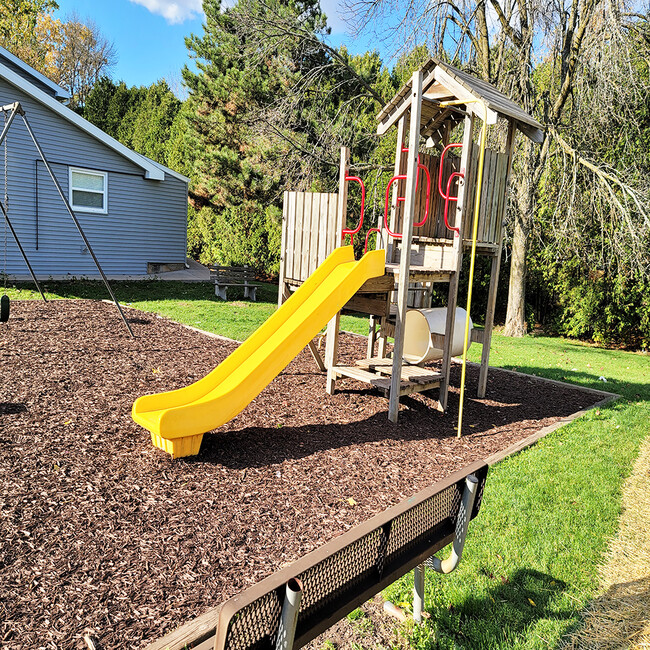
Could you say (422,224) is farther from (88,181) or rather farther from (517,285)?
(88,181)

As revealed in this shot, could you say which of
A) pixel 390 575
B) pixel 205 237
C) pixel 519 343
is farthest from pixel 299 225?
pixel 205 237

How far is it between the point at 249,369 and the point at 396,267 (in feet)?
7.26

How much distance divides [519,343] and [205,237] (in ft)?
49.9

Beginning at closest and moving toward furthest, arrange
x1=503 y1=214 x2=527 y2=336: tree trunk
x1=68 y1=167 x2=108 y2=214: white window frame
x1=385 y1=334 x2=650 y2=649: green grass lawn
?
x1=385 y1=334 x2=650 y2=649: green grass lawn
x1=503 y1=214 x2=527 y2=336: tree trunk
x1=68 y1=167 x2=108 y2=214: white window frame

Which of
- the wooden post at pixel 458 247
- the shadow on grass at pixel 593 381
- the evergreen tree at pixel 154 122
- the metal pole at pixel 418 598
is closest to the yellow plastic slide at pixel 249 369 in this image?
the wooden post at pixel 458 247

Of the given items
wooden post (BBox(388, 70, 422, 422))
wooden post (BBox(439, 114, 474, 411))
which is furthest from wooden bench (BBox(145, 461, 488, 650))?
wooden post (BBox(439, 114, 474, 411))

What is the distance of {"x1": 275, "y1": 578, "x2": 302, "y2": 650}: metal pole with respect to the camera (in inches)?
65.9

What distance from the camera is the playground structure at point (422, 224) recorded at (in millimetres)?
5794

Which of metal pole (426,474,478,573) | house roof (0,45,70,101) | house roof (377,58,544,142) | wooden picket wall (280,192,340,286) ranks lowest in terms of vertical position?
metal pole (426,474,478,573)

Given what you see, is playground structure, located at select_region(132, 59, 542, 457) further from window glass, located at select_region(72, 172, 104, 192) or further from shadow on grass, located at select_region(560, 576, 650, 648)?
window glass, located at select_region(72, 172, 104, 192)

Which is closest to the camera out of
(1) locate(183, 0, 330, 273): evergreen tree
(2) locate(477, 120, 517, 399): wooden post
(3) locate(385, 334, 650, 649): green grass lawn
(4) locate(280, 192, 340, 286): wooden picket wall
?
(3) locate(385, 334, 650, 649): green grass lawn

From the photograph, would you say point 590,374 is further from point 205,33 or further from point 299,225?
point 205,33

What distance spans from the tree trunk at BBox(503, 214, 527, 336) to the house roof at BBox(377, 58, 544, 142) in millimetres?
7324

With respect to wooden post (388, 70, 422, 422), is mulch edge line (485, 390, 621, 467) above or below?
below
